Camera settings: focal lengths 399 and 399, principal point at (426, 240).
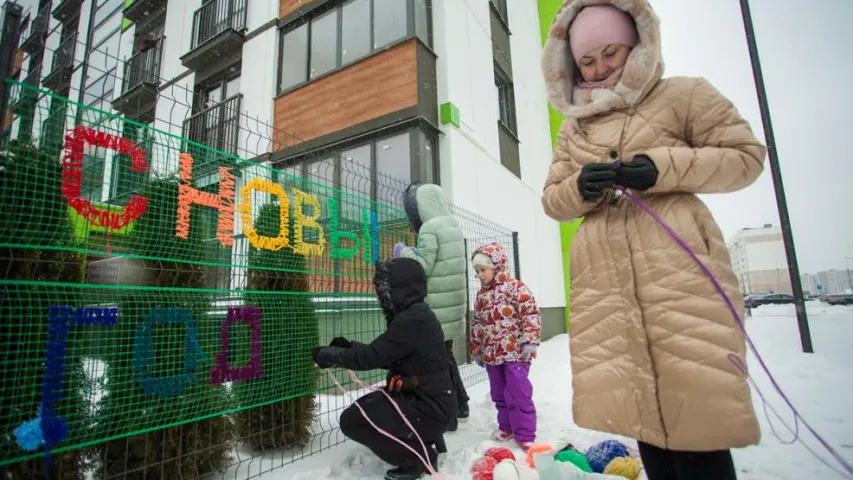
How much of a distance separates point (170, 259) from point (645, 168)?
2425 mm

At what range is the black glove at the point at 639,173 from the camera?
1210 millimetres

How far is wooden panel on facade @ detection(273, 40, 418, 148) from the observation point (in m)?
6.56

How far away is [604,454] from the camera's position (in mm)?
2361

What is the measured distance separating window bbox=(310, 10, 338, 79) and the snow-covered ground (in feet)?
21.2

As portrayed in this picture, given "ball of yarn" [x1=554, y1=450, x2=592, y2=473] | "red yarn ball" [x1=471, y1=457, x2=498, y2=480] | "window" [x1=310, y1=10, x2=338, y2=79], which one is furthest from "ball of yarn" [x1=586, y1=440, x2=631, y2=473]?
"window" [x1=310, y1=10, x2=338, y2=79]

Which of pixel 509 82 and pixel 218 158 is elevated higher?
pixel 509 82

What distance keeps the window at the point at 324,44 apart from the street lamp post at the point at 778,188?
6.63 meters

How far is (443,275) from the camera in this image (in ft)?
11.2

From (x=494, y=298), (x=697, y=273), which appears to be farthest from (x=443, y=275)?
(x=697, y=273)

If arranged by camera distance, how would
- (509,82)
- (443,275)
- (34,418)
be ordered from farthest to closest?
(509,82), (443,275), (34,418)

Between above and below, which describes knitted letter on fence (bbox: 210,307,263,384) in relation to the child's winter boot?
above

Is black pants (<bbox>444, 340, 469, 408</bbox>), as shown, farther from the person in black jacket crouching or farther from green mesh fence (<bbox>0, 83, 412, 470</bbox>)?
green mesh fence (<bbox>0, 83, 412, 470</bbox>)

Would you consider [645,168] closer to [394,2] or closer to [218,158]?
[218,158]

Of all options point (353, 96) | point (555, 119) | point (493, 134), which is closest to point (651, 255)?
point (353, 96)
